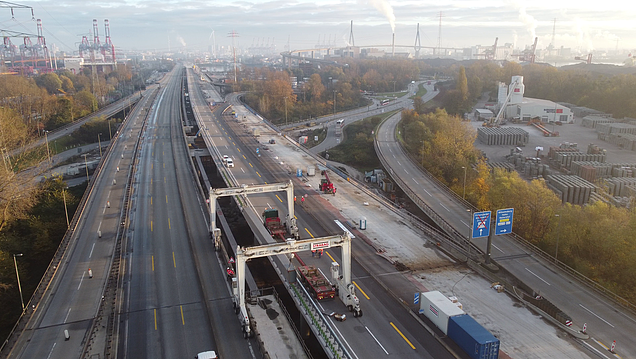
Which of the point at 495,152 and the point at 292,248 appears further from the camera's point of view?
the point at 495,152

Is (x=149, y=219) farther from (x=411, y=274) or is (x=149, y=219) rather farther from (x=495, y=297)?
(x=495, y=297)

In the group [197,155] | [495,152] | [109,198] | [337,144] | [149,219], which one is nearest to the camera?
[149,219]

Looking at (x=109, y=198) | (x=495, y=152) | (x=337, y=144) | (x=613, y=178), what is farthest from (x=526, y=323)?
(x=337, y=144)

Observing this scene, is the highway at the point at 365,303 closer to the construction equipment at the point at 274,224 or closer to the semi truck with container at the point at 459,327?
the semi truck with container at the point at 459,327

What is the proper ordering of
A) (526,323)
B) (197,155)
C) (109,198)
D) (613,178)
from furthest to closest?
(197,155)
(613,178)
(109,198)
(526,323)

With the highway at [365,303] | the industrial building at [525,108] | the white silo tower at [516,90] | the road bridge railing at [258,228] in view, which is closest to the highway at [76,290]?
the road bridge railing at [258,228]

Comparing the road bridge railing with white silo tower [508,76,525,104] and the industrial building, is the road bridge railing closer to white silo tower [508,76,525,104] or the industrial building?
the industrial building
